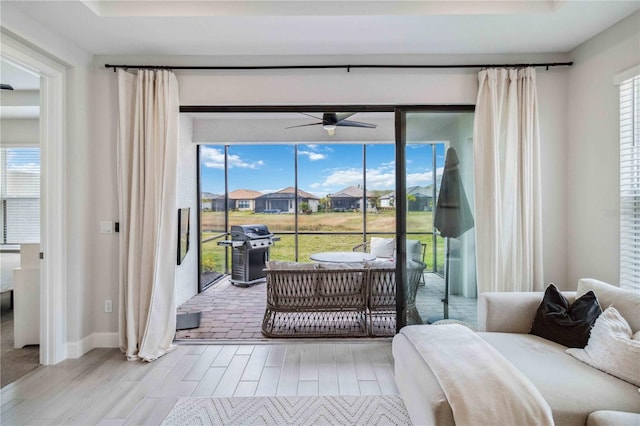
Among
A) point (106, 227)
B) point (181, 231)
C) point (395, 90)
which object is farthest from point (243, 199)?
point (395, 90)

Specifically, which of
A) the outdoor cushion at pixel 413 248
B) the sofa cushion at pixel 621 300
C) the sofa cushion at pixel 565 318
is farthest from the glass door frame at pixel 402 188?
the sofa cushion at pixel 621 300

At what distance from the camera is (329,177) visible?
7.61m

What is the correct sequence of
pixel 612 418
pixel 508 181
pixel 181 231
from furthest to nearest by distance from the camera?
pixel 181 231
pixel 508 181
pixel 612 418

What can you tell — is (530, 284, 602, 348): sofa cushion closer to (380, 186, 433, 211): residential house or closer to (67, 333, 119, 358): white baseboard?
(380, 186, 433, 211): residential house

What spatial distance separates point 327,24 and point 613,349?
9.19ft

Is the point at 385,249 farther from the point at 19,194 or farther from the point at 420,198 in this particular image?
the point at 19,194

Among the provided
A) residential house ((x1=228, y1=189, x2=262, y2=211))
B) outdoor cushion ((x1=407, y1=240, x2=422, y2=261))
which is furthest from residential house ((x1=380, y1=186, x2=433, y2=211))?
residential house ((x1=228, y1=189, x2=262, y2=211))

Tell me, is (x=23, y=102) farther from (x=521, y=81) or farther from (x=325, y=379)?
(x=521, y=81)

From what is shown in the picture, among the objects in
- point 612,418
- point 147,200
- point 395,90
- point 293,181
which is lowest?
point 612,418

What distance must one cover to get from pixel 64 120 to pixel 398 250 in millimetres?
3319

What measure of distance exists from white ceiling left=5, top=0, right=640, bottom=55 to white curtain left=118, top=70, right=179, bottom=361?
444mm

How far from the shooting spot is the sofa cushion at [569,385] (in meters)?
1.58

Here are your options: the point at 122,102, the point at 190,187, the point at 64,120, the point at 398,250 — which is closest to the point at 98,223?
the point at 64,120

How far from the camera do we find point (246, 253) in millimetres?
6055
